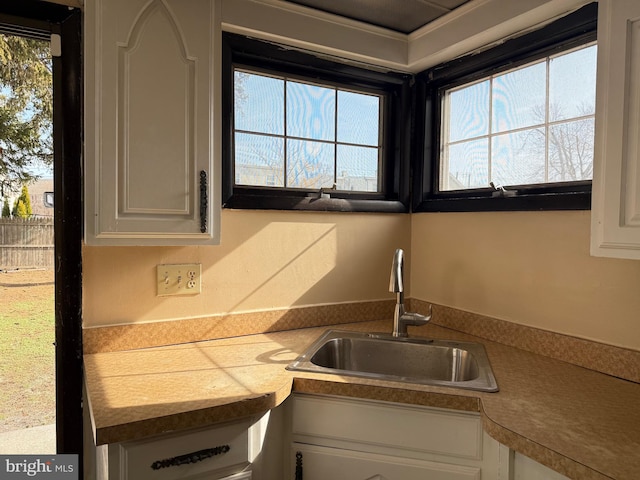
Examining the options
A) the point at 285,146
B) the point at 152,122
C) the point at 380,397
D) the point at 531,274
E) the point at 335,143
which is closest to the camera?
the point at 380,397

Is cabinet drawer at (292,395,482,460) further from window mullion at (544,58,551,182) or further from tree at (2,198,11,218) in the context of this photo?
tree at (2,198,11,218)

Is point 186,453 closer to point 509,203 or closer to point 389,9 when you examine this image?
point 509,203

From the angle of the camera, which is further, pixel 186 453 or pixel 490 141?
pixel 490 141

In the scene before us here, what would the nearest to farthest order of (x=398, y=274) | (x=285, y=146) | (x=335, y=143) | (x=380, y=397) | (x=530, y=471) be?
(x=530, y=471) → (x=380, y=397) → (x=398, y=274) → (x=285, y=146) → (x=335, y=143)

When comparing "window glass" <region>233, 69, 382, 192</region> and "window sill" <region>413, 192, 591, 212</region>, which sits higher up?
"window glass" <region>233, 69, 382, 192</region>

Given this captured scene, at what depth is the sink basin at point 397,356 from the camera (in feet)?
5.04

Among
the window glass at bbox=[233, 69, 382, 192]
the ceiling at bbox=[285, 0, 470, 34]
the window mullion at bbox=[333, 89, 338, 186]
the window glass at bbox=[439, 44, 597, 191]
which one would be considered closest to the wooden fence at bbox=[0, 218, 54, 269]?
the window glass at bbox=[233, 69, 382, 192]

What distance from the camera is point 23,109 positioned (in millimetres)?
1412

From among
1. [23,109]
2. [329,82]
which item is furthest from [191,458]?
[329,82]

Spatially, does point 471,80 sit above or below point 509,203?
above

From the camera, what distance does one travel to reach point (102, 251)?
150 cm

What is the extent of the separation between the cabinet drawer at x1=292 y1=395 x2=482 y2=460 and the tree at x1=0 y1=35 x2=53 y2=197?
113 centimetres

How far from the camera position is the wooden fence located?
1390mm

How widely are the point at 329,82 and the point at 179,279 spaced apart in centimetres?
106
